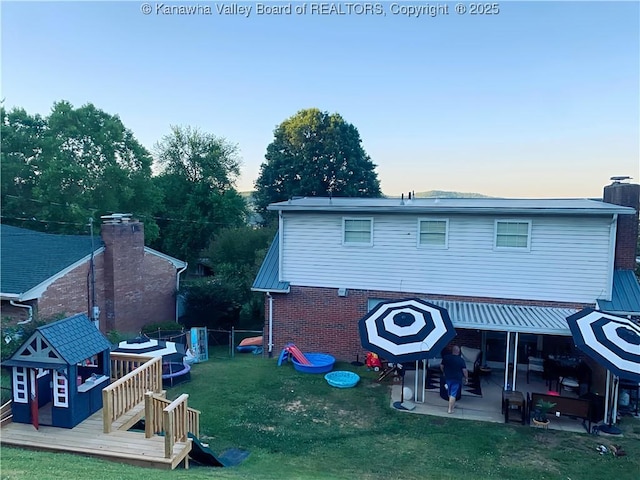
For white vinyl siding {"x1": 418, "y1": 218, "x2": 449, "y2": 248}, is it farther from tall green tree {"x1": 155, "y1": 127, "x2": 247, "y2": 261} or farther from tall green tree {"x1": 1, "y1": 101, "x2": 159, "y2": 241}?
tall green tree {"x1": 155, "y1": 127, "x2": 247, "y2": 261}

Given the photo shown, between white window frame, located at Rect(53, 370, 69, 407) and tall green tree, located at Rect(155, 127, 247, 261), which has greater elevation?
tall green tree, located at Rect(155, 127, 247, 261)

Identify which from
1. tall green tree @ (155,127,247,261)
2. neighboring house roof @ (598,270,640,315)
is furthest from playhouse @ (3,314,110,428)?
tall green tree @ (155,127,247,261)

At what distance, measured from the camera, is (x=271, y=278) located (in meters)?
14.5

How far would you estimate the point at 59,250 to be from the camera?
695 inches

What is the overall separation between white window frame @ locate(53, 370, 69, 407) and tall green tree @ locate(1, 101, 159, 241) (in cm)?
2210

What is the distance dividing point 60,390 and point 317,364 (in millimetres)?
7437

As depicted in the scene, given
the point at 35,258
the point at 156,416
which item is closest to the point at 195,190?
the point at 35,258

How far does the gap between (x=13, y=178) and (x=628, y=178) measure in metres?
34.4

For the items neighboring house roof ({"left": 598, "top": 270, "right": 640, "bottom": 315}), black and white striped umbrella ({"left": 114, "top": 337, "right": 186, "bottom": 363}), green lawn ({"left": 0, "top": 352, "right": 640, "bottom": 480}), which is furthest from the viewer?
neighboring house roof ({"left": 598, "top": 270, "right": 640, "bottom": 315})

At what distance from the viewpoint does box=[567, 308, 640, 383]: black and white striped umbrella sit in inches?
333

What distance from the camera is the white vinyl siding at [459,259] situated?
39.8 ft

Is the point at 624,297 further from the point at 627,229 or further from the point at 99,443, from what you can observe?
the point at 99,443

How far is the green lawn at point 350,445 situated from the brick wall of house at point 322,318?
2451 mm

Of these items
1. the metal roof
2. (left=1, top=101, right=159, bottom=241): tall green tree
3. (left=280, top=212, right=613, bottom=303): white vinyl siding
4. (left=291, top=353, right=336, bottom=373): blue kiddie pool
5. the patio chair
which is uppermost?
(left=1, top=101, right=159, bottom=241): tall green tree
